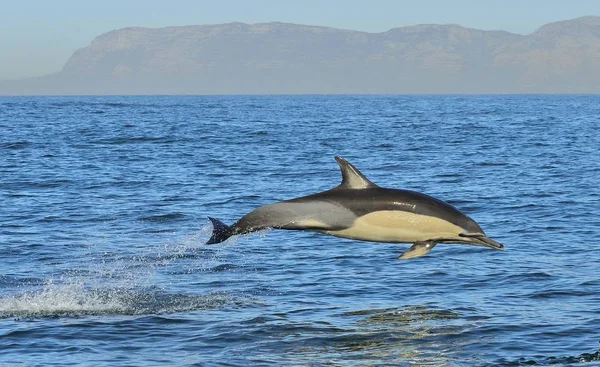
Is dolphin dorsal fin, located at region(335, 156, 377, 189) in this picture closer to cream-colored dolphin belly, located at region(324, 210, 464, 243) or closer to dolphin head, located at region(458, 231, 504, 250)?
cream-colored dolphin belly, located at region(324, 210, 464, 243)

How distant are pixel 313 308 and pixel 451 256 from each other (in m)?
5.95

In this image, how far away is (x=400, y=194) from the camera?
1399 cm

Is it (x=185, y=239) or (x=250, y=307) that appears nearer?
(x=250, y=307)

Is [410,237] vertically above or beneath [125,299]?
above

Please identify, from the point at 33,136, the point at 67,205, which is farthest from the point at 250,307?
the point at 33,136

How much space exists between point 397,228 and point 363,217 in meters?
0.50

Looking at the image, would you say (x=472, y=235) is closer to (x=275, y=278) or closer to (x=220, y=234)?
(x=220, y=234)

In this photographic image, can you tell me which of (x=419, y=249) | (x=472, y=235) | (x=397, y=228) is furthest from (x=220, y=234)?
(x=472, y=235)

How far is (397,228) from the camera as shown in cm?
1386

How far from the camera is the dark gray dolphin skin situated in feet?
43.9

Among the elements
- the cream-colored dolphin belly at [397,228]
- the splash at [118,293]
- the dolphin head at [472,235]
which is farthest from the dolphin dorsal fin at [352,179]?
the splash at [118,293]

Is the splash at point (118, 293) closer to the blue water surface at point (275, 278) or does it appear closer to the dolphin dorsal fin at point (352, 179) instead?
the blue water surface at point (275, 278)

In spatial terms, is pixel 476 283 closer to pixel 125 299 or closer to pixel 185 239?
pixel 125 299

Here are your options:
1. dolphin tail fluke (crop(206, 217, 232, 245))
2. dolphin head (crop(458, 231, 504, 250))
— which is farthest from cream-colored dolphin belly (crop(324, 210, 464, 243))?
dolphin tail fluke (crop(206, 217, 232, 245))
